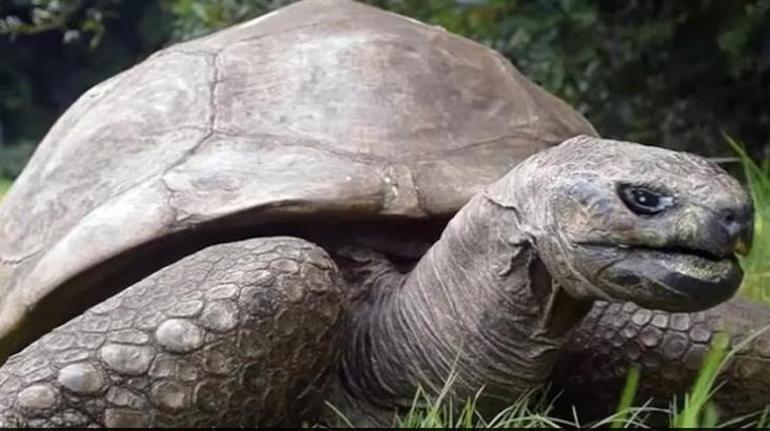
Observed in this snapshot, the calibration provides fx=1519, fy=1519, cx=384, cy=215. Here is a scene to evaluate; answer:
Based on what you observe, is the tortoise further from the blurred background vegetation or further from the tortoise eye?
the blurred background vegetation

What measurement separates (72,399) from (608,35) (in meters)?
4.23

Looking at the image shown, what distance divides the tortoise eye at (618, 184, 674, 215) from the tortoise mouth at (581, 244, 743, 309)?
46mm

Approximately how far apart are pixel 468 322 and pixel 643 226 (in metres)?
0.42

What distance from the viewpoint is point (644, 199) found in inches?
72.6

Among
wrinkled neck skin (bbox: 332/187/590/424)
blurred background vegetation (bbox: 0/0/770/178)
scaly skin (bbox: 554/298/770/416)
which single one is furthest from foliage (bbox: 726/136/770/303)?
blurred background vegetation (bbox: 0/0/770/178)

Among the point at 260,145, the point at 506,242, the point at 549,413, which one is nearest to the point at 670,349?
Answer: the point at 549,413

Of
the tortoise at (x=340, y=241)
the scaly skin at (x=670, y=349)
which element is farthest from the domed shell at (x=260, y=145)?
the scaly skin at (x=670, y=349)

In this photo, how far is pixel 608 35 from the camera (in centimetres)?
591

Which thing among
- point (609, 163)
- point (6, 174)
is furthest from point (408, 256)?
point (6, 174)

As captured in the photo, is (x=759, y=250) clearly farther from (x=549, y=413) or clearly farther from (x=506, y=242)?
(x=506, y=242)

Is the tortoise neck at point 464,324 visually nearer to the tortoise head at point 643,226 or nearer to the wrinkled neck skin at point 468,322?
the wrinkled neck skin at point 468,322

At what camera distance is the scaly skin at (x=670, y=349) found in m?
2.39

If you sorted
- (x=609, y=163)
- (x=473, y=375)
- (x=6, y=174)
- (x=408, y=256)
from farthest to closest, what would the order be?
(x=6, y=174) < (x=408, y=256) < (x=473, y=375) < (x=609, y=163)

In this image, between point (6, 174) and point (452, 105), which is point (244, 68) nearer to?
point (452, 105)
